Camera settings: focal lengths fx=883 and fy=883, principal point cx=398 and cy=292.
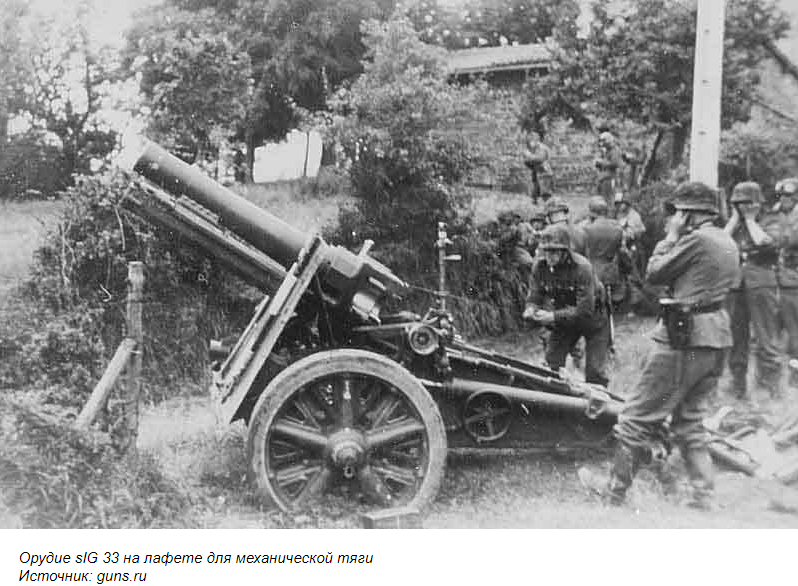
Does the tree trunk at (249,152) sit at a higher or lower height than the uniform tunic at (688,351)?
higher

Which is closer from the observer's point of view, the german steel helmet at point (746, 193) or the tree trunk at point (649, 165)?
the german steel helmet at point (746, 193)

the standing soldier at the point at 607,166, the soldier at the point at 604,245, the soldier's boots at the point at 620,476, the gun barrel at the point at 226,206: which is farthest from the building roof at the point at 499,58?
the soldier's boots at the point at 620,476

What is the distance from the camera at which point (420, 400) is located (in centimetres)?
470

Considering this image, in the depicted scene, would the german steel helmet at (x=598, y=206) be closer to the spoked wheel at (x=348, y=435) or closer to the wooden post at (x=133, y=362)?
the spoked wheel at (x=348, y=435)

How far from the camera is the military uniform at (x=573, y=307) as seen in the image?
6.16 m

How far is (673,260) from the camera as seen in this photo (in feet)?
16.2

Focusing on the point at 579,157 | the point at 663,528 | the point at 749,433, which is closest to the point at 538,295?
the point at 749,433

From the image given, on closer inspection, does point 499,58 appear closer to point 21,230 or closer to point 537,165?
point 537,165

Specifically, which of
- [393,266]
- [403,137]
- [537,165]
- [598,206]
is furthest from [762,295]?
[403,137]

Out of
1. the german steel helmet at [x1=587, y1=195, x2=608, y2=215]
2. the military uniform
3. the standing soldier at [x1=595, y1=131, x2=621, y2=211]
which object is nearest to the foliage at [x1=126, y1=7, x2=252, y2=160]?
the military uniform

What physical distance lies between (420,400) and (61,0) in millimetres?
3829

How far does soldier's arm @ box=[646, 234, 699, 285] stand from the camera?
4.92 m

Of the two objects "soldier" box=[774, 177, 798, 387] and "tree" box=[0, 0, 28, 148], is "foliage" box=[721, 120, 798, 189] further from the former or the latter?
"tree" box=[0, 0, 28, 148]

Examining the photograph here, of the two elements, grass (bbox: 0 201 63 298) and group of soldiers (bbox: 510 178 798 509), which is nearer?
group of soldiers (bbox: 510 178 798 509)
